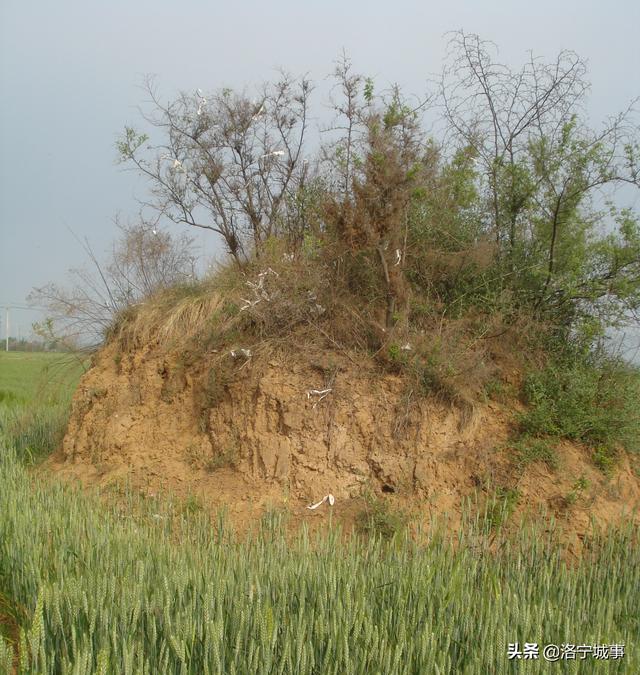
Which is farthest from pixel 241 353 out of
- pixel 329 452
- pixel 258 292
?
pixel 329 452

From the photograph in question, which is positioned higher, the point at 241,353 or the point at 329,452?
the point at 241,353

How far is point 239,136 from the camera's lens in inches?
456

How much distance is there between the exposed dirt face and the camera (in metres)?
7.31

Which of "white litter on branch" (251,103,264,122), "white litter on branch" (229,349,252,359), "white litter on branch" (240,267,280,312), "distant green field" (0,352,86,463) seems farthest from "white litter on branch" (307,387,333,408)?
"white litter on branch" (251,103,264,122)

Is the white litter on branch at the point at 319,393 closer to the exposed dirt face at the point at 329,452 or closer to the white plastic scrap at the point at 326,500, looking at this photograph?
the exposed dirt face at the point at 329,452

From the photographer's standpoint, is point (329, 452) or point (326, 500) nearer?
point (326, 500)

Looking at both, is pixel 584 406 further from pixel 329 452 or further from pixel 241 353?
pixel 241 353

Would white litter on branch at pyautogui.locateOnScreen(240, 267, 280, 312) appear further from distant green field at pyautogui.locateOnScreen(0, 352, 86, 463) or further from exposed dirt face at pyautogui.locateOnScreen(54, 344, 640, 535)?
distant green field at pyautogui.locateOnScreen(0, 352, 86, 463)

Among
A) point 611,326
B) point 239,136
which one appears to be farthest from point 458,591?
→ point 239,136

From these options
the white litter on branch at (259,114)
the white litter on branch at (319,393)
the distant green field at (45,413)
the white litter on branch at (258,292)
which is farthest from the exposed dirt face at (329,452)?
the white litter on branch at (259,114)

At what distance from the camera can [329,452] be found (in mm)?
7719

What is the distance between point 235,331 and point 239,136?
4006 mm

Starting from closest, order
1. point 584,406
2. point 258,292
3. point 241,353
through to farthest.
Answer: point 584,406 < point 241,353 < point 258,292

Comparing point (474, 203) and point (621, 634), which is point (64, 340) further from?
point (621, 634)
